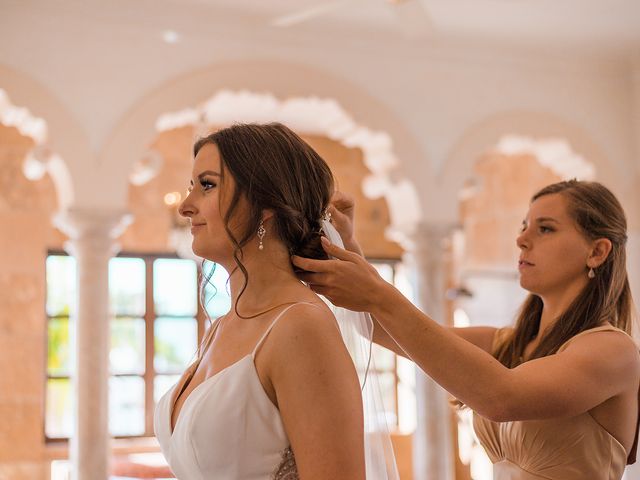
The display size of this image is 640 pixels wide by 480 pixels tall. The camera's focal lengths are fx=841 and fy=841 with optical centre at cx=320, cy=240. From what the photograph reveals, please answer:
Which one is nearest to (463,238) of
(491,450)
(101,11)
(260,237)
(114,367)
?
(114,367)

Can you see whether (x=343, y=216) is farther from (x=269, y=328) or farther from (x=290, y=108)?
(x=290, y=108)

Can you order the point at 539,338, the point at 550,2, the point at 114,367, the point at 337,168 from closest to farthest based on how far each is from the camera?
the point at 539,338 < the point at 550,2 < the point at 114,367 < the point at 337,168

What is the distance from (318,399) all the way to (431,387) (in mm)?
4699

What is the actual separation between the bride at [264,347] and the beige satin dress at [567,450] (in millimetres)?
566

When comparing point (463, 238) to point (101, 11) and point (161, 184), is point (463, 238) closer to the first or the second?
point (161, 184)

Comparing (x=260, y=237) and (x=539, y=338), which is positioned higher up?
(x=260, y=237)

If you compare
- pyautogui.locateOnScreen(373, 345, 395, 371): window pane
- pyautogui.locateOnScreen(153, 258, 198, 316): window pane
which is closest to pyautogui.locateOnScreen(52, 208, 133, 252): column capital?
pyautogui.locateOnScreen(153, 258, 198, 316): window pane

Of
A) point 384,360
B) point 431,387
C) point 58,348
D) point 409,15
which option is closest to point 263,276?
point 409,15

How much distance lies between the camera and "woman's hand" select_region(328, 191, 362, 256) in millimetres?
2137

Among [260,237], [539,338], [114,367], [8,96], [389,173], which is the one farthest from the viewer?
[114,367]

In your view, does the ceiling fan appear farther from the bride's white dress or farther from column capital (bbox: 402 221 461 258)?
the bride's white dress

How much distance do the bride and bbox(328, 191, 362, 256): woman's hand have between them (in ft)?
0.82

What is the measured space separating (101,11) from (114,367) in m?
3.90

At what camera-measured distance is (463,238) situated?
965 cm
